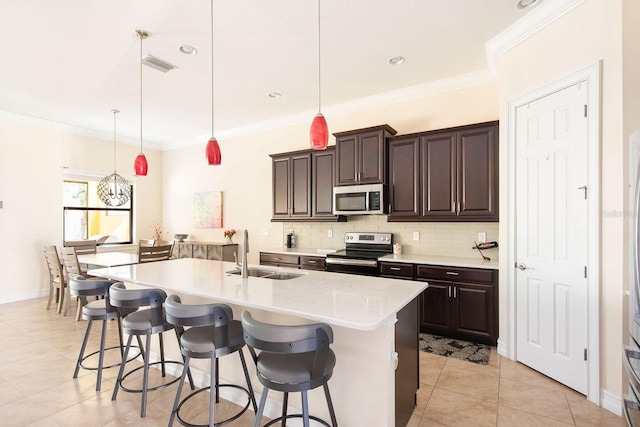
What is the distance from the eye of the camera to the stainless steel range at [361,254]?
12.9 feet

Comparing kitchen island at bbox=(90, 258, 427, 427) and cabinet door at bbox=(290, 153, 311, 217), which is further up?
cabinet door at bbox=(290, 153, 311, 217)

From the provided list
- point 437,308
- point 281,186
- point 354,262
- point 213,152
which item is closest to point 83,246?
point 281,186

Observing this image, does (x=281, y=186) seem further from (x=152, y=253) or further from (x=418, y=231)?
(x=418, y=231)

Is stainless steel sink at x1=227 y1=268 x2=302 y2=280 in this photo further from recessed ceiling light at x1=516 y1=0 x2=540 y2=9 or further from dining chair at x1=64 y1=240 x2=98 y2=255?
dining chair at x1=64 y1=240 x2=98 y2=255

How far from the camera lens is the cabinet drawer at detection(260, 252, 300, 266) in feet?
15.2

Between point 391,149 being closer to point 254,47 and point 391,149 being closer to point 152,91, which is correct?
point 254,47

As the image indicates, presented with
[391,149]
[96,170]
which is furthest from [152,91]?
[391,149]

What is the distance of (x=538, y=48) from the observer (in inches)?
110

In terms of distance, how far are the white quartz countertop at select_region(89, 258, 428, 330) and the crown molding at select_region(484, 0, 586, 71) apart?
96.0 inches

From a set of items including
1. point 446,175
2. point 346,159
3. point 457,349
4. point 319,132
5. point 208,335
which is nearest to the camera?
point 208,335

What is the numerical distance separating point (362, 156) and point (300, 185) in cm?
113

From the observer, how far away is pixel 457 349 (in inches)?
128

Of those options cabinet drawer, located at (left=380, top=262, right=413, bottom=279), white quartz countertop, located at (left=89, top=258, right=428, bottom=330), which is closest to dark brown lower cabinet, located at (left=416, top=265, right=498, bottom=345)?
cabinet drawer, located at (left=380, top=262, right=413, bottom=279)

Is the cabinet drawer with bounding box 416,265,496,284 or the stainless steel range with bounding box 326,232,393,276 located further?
the stainless steel range with bounding box 326,232,393,276
